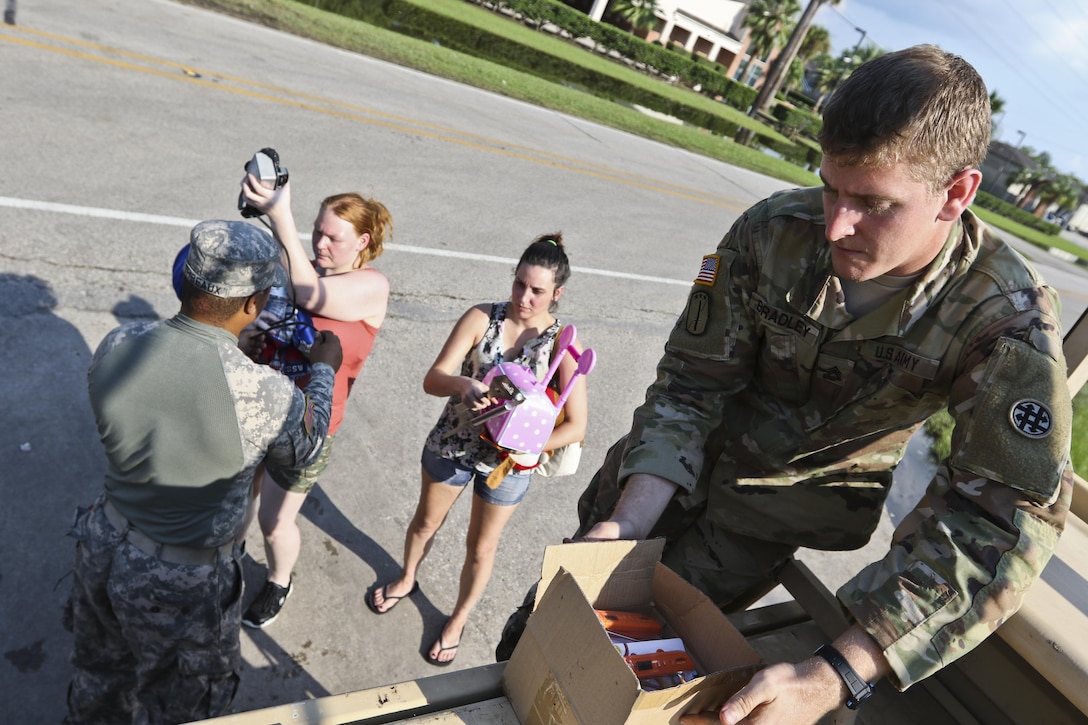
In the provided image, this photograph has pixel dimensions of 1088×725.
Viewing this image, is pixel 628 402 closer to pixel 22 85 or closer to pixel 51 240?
pixel 51 240

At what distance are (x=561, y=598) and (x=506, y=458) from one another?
68.9 inches

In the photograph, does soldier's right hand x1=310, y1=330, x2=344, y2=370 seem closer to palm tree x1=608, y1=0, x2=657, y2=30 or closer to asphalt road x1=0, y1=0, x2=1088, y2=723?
asphalt road x1=0, y1=0, x2=1088, y2=723

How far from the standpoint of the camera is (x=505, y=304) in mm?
3527

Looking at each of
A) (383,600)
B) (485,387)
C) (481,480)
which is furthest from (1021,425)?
(383,600)

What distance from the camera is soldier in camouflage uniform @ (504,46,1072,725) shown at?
1651mm

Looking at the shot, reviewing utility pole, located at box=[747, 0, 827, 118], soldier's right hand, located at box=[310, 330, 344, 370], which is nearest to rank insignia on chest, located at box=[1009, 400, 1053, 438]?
soldier's right hand, located at box=[310, 330, 344, 370]

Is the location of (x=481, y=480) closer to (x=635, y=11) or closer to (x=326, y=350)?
(x=326, y=350)

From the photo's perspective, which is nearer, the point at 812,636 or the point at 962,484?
the point at 962,484

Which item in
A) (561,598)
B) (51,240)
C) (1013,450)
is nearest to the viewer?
(561,598)

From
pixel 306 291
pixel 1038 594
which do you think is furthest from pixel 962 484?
pixel 306 291

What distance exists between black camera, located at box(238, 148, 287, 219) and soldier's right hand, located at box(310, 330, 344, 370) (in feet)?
1.75

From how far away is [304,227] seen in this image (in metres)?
6.59

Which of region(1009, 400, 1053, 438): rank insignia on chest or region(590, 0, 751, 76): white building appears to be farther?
region(590, 0, 751, 76): white building

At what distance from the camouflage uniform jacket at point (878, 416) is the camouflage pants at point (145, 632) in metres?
1.41
